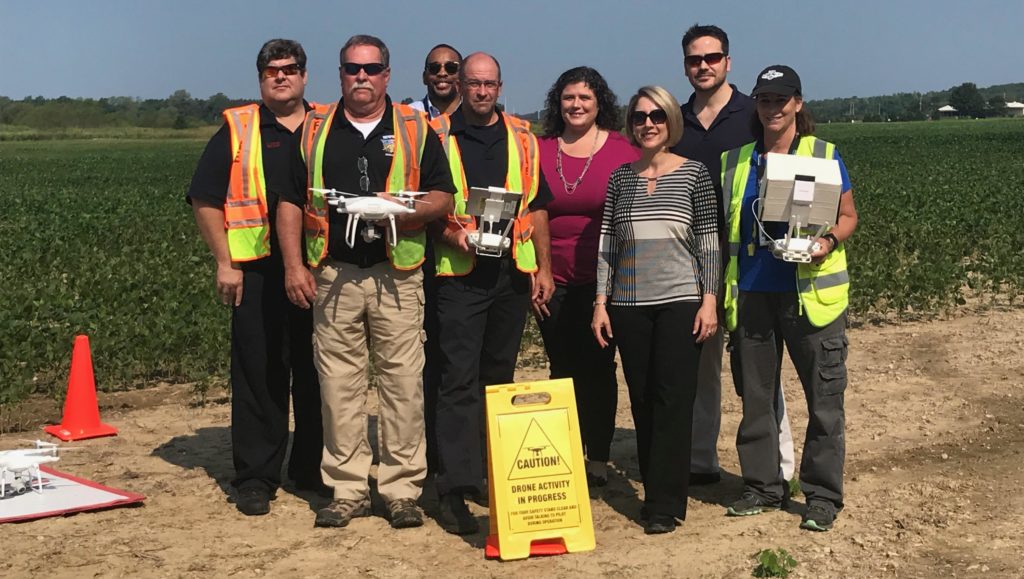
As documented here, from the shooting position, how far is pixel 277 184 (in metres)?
5.84

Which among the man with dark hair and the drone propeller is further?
the man with dark hair

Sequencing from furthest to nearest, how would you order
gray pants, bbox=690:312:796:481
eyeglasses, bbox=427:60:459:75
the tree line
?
the tree line, eyeglasses, bbox=427:60:459:75, gray pants, bbox=690:312:796:481

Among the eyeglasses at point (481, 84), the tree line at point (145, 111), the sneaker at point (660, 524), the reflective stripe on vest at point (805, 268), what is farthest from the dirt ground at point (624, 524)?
the tree line at point (145, 111)

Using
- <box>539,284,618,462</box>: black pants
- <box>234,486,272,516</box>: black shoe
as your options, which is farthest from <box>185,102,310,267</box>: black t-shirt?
<box>539,284,618,462</box>: black pants

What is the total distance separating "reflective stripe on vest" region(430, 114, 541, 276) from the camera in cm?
604

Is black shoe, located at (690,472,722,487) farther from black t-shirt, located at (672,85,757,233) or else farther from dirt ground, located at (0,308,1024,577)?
black t-shirt, located at (672,85,757,233)

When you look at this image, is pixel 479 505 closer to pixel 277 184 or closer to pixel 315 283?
pixel 315 283

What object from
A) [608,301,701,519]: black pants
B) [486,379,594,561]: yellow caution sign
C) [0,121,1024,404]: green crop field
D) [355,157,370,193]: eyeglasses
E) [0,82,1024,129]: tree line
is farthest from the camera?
[0,82,1024,129]: tree line

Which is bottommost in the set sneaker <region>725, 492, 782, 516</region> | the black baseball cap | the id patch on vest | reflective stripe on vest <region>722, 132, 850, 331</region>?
sneaker <region>725, 492, 782, 516</region>

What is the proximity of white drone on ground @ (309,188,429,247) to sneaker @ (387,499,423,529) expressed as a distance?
50.1 inches

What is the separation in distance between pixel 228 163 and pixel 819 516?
3.28m

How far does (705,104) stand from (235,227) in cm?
245

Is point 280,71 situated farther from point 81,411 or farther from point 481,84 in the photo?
point 81,411

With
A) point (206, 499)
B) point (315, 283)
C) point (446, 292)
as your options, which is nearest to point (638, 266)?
point (446, 292)
